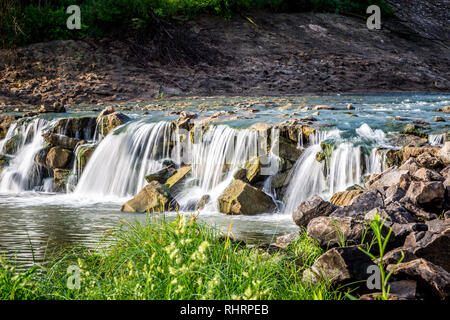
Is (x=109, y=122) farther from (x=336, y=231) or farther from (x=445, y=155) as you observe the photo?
(x=336, y=231)

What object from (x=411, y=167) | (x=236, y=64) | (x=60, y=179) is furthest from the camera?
(x=236, y=64)

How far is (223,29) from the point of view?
26062 millimetres

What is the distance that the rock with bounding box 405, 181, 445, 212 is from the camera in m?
6.07

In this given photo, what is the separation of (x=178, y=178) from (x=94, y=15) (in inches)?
629

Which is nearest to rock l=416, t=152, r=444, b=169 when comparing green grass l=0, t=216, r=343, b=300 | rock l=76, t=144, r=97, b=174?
green grass l=0, t=216, r=343, b=300

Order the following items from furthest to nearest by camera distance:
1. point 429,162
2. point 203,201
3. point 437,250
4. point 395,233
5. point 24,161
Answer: point 24,161 < point 203,201 < point 429,162 < point 395,233 < point 437,250

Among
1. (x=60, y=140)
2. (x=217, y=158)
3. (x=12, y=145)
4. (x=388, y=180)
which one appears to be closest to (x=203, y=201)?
(x=217, y=158)

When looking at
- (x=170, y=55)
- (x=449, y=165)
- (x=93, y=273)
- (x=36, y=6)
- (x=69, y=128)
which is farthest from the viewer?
(x=36, y=6)

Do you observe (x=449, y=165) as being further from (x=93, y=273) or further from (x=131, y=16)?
(x=131, y=16)

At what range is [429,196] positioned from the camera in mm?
6086

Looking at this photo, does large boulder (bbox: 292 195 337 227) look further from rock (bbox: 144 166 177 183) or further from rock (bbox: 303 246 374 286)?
rock (bbox: 144 166 177 183)

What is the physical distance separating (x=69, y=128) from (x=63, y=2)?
14104 mm

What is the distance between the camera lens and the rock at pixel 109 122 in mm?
12836
